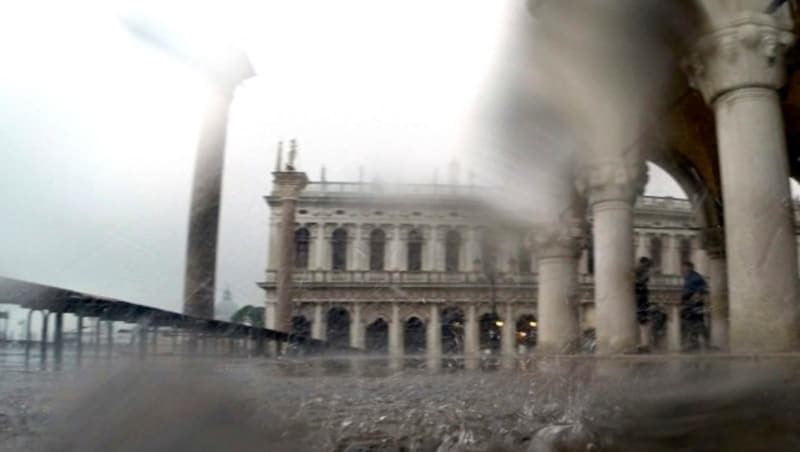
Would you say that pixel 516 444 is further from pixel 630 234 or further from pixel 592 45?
A: pixel 630 234

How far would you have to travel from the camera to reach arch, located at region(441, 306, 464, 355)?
6588 mm

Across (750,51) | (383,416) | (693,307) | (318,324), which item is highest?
(750,51)

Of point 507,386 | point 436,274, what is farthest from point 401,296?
point 507,386

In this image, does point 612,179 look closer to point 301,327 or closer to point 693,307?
point 693,307

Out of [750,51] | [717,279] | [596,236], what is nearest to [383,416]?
[750,51]

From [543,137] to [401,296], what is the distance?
8.32ft

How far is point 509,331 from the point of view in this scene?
849 centimetres

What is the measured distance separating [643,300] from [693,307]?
0.89 meters

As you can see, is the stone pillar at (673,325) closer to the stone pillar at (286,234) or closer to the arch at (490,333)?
the arch at (490,333)

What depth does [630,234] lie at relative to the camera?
797 cm

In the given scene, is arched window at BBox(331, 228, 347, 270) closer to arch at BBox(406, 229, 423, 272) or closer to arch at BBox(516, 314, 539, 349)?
arch at BBox(406, 229, 423, 272)

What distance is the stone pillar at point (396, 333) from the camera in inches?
250

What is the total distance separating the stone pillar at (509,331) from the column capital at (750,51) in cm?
334

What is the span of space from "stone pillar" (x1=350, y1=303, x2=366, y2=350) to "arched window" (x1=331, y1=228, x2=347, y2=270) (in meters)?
0.51
